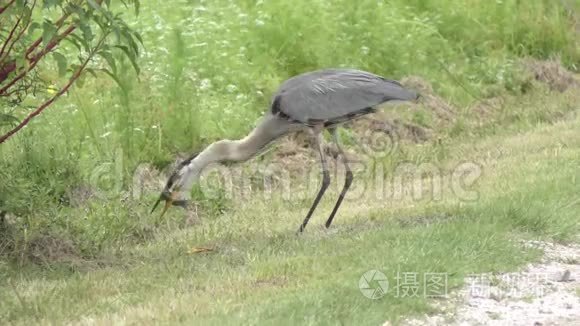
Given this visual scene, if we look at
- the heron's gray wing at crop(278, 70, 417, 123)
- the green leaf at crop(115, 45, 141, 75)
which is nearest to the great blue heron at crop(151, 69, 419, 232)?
the heron's gray wing at crop(278, 70, 417, 123)

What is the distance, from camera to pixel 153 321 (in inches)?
226

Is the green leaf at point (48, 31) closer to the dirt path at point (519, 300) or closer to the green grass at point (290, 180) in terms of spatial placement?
the green grass at point (290, 180)

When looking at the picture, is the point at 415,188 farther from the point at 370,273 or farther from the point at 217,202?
the point at 370,273

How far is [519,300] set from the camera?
6172mm

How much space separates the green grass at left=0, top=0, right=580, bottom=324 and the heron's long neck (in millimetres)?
601

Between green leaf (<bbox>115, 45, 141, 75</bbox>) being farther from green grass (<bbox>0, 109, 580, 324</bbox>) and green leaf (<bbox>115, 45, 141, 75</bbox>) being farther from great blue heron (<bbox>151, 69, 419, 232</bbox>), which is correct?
green grass (<bbox>0, 109, 580, 324</bbox>)

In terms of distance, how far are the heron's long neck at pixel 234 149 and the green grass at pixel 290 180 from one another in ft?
1.97

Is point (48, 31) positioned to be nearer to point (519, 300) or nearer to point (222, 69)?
point (519, 300)

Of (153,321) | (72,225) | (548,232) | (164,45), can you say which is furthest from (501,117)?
(153,321)

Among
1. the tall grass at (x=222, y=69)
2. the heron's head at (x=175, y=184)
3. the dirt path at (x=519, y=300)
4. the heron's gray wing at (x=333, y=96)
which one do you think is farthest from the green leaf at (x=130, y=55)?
the dirt path at (x=519, y=300)

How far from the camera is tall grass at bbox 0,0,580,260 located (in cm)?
910

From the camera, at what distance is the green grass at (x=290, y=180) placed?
21.2ft

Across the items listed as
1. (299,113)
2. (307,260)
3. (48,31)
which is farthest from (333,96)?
(48,31)

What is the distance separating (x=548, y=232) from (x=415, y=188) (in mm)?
2096
